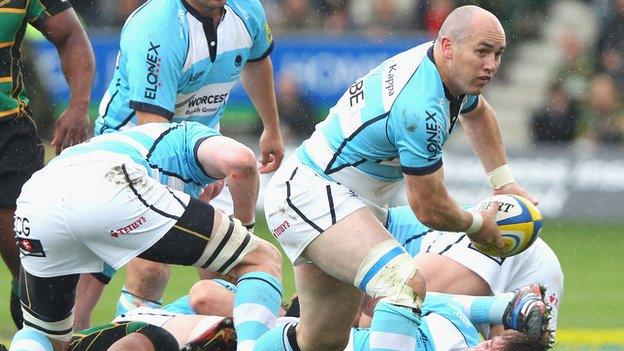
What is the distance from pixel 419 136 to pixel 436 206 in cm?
36

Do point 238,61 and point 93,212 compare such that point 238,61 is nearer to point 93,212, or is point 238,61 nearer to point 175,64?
point 175,64

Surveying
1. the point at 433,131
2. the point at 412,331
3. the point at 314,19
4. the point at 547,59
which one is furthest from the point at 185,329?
the point at 547,59

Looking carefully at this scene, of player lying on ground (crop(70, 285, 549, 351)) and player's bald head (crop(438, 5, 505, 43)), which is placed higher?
player's bald head (crop(438, 5, 505, 43))

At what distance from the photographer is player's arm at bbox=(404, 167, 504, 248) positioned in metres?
6.43

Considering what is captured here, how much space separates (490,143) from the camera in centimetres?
756

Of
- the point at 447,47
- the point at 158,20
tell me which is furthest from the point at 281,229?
the point at 158,20

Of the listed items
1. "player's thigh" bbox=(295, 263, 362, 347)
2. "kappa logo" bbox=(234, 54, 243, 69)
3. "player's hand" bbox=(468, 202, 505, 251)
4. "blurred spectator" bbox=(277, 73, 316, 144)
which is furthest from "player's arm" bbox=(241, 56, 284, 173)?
"blurred spectator" bbox=(277, 73, 316, 144)

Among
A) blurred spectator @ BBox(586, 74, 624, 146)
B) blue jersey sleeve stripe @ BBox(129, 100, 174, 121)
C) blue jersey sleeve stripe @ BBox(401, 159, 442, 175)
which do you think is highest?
blue jersey sleeve stripe @ BBox(401, 159, 442, 175)

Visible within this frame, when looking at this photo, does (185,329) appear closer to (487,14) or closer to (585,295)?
(487,14)

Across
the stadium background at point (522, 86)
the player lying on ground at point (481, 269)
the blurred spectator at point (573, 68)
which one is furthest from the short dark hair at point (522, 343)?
the blurred spectator at point (573, 68)

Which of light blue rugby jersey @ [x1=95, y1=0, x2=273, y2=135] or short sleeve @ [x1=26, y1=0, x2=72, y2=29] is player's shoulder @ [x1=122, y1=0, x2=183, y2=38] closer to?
light blue rugby jersey @ [x1=95, y1=0, x2=273, y2=135]

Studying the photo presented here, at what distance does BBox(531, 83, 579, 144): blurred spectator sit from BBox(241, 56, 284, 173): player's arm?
891cm

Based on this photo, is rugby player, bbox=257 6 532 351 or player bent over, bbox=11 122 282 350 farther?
rugby player, bbox=257 6 532 351

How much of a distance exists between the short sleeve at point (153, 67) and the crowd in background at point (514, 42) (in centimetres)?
905
